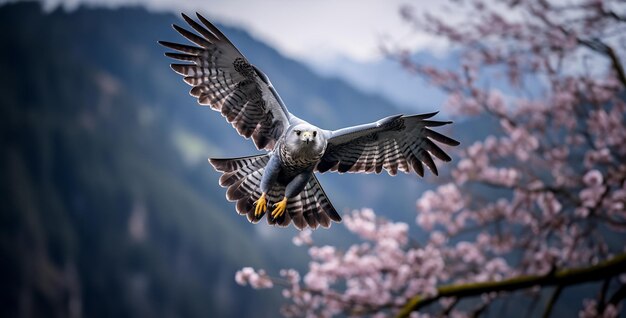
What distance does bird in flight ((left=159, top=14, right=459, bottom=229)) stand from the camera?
7.57 feet

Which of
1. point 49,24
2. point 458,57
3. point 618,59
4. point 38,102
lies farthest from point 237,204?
point 49,24

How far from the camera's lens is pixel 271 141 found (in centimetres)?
273

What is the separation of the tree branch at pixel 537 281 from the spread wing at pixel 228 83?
2.94 m

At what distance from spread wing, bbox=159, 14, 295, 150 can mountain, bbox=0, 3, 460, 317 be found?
2273cm

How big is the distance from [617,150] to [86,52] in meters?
33.1

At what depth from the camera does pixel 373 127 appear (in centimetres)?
228

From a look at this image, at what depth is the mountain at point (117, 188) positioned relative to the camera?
2280 centimetres

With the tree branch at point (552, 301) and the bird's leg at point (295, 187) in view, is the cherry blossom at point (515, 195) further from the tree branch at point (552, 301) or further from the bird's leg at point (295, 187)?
the bird's leg at point (295, 187)

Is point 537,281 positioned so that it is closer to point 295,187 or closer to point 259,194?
point 259,194

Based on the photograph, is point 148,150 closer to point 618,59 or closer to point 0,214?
point 0,214

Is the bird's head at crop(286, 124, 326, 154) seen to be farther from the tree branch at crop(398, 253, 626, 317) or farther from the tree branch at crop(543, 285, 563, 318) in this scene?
the tree branch at crop(543, 285, 563, 318)

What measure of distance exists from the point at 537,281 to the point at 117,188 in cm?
2389

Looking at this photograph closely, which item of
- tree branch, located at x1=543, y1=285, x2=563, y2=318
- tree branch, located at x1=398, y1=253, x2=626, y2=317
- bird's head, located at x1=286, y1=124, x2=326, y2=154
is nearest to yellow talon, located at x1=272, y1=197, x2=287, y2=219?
bird's head, located at x1=286, y1=124, x2=326, y2=154

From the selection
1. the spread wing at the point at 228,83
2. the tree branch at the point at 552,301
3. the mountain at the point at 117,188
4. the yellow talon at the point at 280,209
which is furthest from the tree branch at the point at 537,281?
the mountain at the point at 117,188
